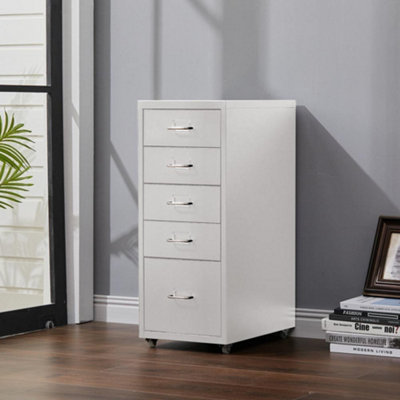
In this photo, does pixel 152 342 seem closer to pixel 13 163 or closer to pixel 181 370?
pixel 181 370

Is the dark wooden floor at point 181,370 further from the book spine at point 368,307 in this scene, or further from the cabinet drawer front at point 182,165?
the cabinet drawer front at point 182,165

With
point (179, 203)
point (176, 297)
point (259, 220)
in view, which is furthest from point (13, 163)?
point (259, 220)

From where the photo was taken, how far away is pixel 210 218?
3.69 meters

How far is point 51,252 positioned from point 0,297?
346 mm

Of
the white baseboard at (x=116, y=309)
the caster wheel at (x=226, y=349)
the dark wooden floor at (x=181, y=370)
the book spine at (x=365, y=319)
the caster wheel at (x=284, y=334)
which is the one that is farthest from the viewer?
the white baseboard at (x=116, y=309)

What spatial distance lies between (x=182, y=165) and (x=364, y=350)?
0.93m

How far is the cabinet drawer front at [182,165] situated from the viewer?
3.67m

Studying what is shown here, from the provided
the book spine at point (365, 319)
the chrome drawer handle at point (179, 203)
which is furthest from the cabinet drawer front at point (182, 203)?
the book spine at point (365, 319)

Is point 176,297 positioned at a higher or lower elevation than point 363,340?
higher

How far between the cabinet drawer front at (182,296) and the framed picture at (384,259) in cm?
60

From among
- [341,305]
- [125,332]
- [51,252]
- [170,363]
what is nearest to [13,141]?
[51,252]

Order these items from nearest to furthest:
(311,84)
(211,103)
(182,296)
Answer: (211,103)
(182,296)
(311,84)

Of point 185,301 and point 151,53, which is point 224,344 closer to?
point 185,301

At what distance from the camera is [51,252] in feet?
14.2
